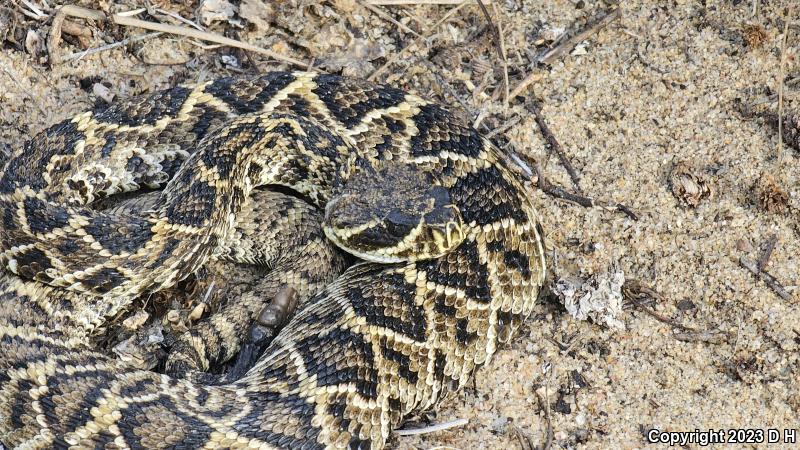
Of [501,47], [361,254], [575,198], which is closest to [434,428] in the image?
[361,254]

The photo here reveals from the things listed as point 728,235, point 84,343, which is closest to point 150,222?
point 84,343

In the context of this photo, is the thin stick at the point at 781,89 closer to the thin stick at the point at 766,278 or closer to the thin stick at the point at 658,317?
the thin stick at the point at 766,278

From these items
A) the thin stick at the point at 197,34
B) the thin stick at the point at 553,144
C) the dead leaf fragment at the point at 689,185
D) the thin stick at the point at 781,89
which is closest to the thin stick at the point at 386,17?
the thin stick at the point at 197,34

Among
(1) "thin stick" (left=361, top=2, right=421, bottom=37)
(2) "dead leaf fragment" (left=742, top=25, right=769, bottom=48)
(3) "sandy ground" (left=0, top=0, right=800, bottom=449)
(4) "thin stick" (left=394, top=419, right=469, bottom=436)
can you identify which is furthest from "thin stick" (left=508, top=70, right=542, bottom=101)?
(4) "thin stick" (left=394, top=419, right=469, bottom=436)

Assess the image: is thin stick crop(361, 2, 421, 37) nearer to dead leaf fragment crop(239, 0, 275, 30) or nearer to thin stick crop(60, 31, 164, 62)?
dead leaf fragment crop(239, 0, 275, 30)

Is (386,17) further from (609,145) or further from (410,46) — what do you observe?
(609,145)

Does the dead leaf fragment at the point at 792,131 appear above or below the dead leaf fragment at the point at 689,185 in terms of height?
above
